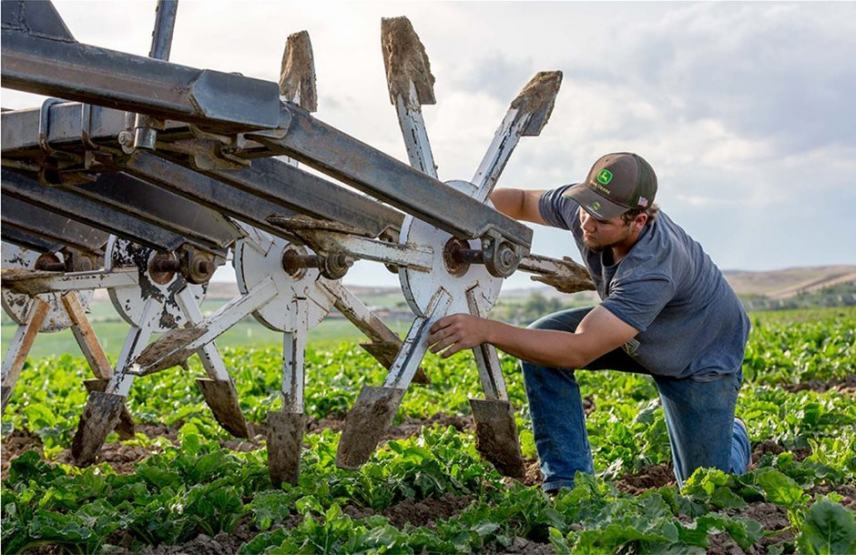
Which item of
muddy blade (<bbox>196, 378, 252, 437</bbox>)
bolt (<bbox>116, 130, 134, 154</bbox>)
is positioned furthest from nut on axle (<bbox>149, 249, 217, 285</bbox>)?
bolt (<bbox>116, 130, 134, 154</bbox>)

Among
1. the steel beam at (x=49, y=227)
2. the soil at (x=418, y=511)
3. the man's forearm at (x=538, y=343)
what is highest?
the steel beam at (x=49, y=227)

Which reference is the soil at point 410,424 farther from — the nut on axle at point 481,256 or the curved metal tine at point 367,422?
the curved metal tine at point 367,422

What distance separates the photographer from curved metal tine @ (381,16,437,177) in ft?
17.9

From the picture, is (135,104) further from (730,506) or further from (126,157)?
(730,506)

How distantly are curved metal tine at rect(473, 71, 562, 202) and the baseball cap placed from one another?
592mm

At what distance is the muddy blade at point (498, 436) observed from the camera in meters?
5.56

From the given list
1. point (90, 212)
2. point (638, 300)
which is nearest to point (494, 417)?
point (638, 300)

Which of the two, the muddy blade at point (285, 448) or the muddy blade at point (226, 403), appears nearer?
the muddy blade at point (285, 448)

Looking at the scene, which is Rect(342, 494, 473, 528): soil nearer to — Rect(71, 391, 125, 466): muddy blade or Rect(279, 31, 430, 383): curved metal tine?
Rect(279, 31, 430, 383): curved metal tine

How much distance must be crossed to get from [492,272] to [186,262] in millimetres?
2303

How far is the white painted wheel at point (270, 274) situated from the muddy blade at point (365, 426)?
152 centimetres

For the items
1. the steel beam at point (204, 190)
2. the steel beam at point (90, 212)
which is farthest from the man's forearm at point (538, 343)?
the steel beam at point (90, 212)

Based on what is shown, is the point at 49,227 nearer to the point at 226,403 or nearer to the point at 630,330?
the point at 226,403

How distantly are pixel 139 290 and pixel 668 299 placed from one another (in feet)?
11.6
